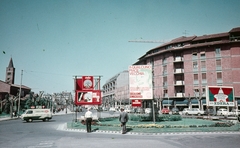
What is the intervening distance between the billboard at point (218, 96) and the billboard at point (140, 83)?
4.82 metres

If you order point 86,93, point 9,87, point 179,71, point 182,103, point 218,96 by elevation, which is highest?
point 179,71

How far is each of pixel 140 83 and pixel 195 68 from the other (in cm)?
3720

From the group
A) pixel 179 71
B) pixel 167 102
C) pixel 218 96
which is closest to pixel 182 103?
pixel 167 102

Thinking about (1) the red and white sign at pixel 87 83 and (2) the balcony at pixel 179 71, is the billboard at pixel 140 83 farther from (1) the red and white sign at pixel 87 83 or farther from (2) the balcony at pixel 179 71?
(2) the balcony at pixel 179 71

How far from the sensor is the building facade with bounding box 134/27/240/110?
4603cm

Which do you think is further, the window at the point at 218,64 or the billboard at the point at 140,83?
the window at the point at 218,64

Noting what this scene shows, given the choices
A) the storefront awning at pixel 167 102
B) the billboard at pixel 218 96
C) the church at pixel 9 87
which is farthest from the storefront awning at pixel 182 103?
the church at pixel 9 87

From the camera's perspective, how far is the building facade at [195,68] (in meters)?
46.0

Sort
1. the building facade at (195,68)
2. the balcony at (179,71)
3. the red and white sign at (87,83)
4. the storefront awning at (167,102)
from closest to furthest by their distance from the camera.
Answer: the red and white sign at (87,83) < the building facade at (195,68) < the storefront awning at (167,102) < the balcony at (179,71)

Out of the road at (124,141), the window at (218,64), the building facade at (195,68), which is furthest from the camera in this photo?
the window at (218,64)

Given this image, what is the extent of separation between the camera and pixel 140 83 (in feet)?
58.3

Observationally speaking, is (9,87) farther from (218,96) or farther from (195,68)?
(218,96)

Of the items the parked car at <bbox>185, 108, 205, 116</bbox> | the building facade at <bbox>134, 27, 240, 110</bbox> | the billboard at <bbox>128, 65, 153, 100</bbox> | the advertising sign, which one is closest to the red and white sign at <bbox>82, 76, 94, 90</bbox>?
the advertising sign

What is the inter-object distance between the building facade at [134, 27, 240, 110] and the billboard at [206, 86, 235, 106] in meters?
29.6
